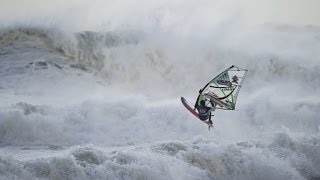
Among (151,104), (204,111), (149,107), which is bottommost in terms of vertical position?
(204,111)

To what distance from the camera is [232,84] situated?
42.0 ft

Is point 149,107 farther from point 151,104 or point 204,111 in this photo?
point 204,111

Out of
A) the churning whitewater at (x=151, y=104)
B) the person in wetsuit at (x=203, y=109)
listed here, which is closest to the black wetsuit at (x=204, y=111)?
the person in wetsuit at (x=203, y=109)

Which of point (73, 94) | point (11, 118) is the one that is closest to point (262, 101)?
point (73, 94)

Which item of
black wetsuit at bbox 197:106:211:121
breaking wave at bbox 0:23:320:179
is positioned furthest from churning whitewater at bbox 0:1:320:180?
black wetsuit at bbox 197:106:211:121

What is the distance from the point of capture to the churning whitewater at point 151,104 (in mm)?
13188

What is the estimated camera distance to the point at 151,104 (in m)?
19.7

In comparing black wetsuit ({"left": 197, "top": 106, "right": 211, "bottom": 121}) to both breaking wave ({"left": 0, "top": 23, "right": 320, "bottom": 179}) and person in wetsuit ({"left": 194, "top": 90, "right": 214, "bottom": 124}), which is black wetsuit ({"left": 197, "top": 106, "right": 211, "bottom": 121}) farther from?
breaking wave ({"left": 0, "top": 23, "right": 320, "bottom": 179})

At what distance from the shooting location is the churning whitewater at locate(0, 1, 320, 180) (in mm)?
13188

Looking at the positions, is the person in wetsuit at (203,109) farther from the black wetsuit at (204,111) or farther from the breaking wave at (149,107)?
the breaking wave at (149,107)

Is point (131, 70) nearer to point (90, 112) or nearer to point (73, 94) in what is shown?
point (73, 94)

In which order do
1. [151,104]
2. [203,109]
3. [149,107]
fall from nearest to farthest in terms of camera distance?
[203,109], [149,107], [151,104]

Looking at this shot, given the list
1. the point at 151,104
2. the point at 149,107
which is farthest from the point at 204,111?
the point at 151,104

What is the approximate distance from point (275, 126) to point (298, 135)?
9.84ft
